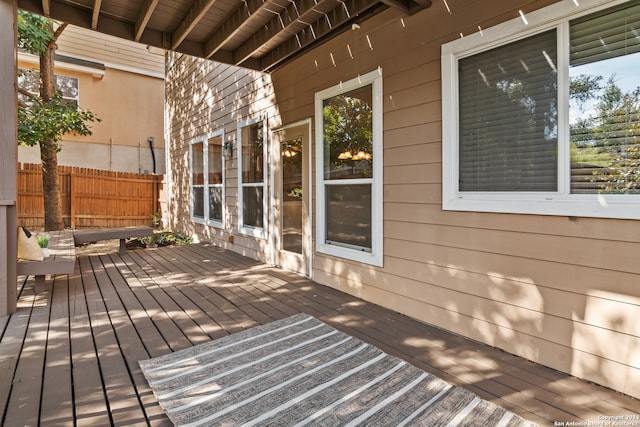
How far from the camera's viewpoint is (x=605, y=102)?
2.03m

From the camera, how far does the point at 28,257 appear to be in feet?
11.4

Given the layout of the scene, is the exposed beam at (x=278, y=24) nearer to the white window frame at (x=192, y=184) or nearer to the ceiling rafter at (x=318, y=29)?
the ceiling rafter at (x=318, y=29)

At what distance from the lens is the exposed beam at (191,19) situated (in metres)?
3.35

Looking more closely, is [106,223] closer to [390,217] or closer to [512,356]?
[390,217]

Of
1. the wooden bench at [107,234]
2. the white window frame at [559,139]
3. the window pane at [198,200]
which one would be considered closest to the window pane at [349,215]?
the white window frame at [559,139]

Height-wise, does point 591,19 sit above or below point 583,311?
above

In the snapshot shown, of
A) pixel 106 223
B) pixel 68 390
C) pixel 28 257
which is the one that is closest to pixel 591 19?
pixel 68 390

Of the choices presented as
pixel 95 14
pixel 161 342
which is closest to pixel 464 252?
pixel 161 342

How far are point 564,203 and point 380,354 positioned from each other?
4.89 feet

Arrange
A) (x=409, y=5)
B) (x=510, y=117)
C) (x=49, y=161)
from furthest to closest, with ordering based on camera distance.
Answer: (x=49, y=161), (x=409, y=5), (x=510, y=117)

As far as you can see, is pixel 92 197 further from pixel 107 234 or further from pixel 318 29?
pixel 318 29

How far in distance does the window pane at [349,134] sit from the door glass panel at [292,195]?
667 mm

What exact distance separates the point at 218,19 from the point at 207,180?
3870 millimetres

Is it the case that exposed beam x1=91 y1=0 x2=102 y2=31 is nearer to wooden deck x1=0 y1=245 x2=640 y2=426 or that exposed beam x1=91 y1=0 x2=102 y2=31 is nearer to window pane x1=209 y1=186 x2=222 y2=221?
wooden deck x1=0 y1=245 x2=640 y2=426
